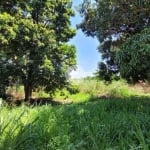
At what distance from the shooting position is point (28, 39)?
16.7m

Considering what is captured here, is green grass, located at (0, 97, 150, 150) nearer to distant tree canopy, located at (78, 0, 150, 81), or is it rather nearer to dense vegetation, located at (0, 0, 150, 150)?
dense vegetation, located at (0, 0, 150, 150)

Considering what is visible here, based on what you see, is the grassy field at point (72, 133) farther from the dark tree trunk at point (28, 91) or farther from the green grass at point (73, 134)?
the dark tree trunk at point (28, 91)

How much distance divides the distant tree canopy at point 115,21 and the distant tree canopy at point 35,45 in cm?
335

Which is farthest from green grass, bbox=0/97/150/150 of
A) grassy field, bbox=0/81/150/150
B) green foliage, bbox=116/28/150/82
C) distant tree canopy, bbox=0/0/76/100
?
distant tree canopy, bbox=0/0/76/100

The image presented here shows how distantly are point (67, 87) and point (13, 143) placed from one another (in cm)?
1299

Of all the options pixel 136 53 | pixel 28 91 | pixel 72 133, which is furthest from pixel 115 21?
pixel 28 91

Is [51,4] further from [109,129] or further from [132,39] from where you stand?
[109,129]

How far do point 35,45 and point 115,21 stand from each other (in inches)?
252

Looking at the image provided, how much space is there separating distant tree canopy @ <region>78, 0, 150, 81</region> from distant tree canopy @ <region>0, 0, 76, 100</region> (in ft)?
11.0

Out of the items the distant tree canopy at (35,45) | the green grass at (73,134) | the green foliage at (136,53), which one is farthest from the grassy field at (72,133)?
the distant tree canopy at (35,45)

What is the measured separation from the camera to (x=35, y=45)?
17125mm

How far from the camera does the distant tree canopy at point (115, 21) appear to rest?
10156 mm

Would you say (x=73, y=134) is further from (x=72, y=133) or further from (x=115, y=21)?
(x=115, y=21)

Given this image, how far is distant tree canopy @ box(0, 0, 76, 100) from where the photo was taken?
16578mm
